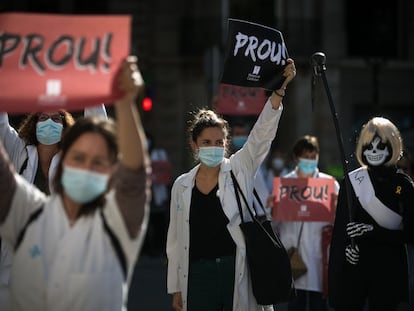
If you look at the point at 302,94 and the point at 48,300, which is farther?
the point at 302,94

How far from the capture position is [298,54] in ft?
81.5

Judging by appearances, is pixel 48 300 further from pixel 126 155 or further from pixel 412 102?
pixel 412 102

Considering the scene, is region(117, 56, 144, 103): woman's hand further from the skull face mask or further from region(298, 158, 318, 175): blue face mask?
region(298, 158, 318, 175): blue face mask

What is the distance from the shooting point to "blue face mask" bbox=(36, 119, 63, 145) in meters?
5.89

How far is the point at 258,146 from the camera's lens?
6.06 meters

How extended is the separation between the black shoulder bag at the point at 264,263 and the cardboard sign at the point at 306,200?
2.31 m

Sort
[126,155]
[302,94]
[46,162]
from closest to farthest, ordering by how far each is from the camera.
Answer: [126,155]
[46,162]
[302,94]

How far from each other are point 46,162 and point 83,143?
201 centimetres

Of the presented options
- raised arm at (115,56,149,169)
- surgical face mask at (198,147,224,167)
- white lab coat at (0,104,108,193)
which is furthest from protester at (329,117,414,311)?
raised arm at (115,56,149,169)

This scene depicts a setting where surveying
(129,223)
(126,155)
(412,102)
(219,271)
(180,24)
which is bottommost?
(219,271)

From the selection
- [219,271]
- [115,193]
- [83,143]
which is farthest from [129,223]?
[219,271]

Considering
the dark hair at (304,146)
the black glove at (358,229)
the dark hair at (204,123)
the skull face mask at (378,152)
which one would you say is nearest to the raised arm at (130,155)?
the dark hair at (204,123)

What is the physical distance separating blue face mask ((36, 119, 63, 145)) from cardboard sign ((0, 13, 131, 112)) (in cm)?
175

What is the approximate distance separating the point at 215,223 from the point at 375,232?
106cm
